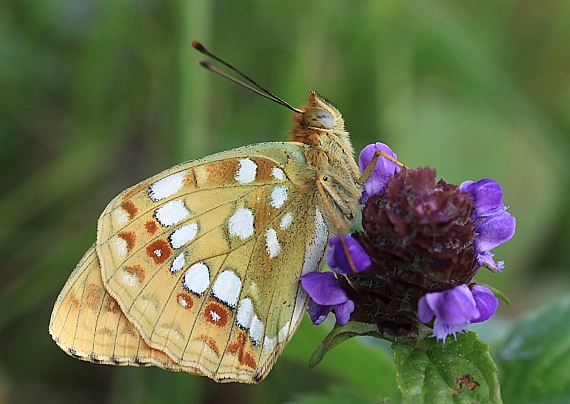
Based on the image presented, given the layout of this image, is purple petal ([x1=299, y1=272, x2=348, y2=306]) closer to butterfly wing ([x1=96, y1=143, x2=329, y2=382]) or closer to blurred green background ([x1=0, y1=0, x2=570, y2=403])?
butterfly wing ([x1=96, y1=143, x2=329, y2=382])

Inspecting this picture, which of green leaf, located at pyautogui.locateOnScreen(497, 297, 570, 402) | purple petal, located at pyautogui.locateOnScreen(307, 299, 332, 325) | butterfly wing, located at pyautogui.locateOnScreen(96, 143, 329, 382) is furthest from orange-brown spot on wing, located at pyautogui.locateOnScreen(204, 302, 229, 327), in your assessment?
green leaf, located at pyautogui.locateOnScreen(497, 297, 570, 402)

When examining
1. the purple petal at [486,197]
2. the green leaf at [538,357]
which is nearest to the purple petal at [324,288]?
the purple petal at [486,197]

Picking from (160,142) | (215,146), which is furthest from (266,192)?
(160,142)

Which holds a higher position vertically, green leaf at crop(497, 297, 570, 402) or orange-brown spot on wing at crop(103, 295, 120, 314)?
orange-brown spot on wing at crop(103, 295, 120, 314)

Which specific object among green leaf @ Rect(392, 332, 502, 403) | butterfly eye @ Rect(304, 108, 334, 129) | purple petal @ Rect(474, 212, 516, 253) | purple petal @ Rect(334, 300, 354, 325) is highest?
butterfly eye @ Rect(304, 108, 334, 129)

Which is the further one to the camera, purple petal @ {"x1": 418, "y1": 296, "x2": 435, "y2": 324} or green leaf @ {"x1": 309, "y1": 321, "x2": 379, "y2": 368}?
green leaf @ {"x1": 309, "y1": 321, "x2": 379, "y2": 368}

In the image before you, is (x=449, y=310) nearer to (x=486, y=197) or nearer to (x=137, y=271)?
(x=486, y=197)

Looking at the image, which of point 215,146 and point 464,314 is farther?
point 215,146

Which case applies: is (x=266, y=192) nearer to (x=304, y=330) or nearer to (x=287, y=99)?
(x=304, y=330)
